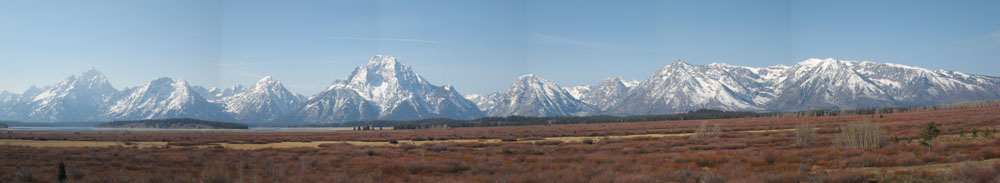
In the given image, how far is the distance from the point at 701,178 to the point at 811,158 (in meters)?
10.9

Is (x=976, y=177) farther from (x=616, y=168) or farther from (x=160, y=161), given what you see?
(x=160, y=161)

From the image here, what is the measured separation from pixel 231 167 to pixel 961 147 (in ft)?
129

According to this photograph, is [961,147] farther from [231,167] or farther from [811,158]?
[231,167]

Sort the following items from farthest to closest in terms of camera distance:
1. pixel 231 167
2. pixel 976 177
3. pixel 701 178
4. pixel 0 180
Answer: pixel 231 167, pixel 0 180, pixel 701 178, pixel 976 177

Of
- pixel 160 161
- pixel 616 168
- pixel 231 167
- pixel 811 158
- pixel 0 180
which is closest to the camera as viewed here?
pixel 0 180

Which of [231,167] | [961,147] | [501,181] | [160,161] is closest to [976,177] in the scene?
[501,181]

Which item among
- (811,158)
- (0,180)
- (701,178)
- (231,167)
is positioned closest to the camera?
(701,178)

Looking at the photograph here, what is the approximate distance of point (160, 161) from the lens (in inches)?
1324

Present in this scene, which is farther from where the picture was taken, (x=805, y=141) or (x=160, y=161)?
(x=805, y=141)

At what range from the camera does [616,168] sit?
25516 millimetres

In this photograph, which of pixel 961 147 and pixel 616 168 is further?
pixel 961 147

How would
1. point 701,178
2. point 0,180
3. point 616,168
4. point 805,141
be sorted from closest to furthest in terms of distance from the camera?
point 701,178
point 0,180
point 616,168
point 805,141

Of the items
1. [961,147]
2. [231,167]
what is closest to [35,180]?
[231,167]

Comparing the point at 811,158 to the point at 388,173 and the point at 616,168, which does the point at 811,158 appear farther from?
the point at 388,173
